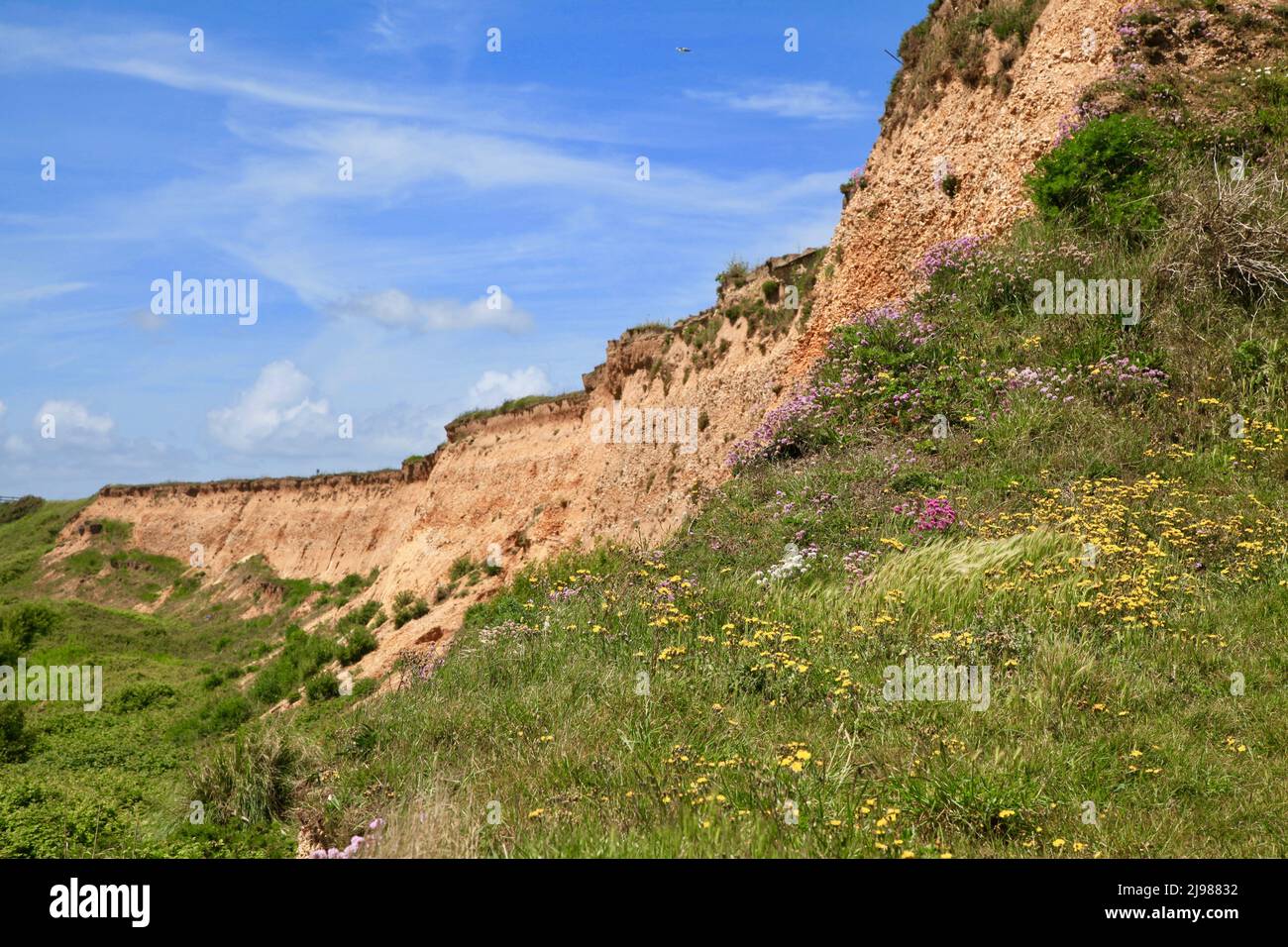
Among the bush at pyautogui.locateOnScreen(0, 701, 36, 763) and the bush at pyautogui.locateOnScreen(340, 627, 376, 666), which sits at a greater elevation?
the bush at pyautogui.locateOnScreen(340, 627, 376, 666)

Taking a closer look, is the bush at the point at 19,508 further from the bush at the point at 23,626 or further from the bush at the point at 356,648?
the bush at the point at 356,648

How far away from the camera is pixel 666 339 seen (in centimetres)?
2366

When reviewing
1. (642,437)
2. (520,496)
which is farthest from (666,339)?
(520,496)

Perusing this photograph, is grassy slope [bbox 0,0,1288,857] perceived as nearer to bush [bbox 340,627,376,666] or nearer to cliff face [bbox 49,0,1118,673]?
cliff face [bbox 49,0,1118,673]

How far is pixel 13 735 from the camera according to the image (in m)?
15.5

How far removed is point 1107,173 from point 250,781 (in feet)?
42.2

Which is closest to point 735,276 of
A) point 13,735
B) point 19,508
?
point 13,735

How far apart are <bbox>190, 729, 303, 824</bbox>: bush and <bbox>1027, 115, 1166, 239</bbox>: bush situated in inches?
472

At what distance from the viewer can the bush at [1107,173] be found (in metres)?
13.0

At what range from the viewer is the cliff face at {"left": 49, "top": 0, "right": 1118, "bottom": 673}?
14.9 meters

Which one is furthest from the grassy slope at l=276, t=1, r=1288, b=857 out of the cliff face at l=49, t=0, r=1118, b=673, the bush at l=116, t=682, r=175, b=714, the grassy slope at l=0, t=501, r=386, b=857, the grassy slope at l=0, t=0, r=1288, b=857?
the bush at l=116, t=682, r=175, b=714

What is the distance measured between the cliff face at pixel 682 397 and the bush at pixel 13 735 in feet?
18.7

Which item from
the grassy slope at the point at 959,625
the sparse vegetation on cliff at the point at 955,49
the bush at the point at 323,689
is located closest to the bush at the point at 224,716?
the bush at the point at 323,689

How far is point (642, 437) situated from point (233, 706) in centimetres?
1036
